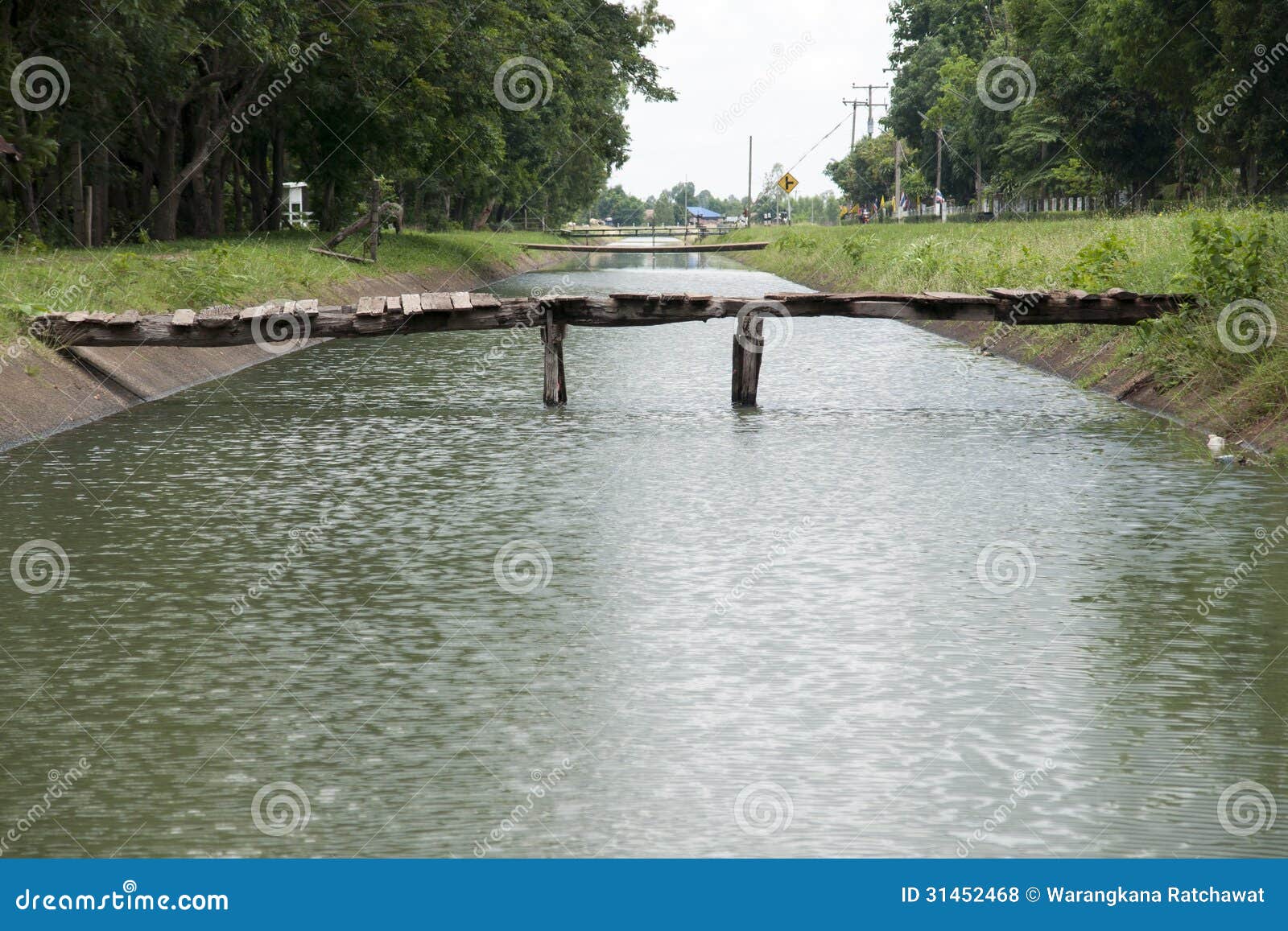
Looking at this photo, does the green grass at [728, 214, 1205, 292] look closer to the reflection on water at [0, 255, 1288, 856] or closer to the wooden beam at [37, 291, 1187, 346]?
the wooden beam at [37, 291, 1187, 346]

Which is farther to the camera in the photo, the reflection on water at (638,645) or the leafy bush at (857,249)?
the leafy bush at (857,249)

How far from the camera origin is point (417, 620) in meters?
8.38

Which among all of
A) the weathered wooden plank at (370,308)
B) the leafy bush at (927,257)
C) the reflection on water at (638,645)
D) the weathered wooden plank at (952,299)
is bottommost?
the reflection on water at (638,645)

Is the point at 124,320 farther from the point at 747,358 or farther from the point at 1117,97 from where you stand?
the point at 1117,97

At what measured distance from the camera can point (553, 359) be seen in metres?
17.7

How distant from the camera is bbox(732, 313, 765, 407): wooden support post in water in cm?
1733

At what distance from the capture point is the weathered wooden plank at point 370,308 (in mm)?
16891

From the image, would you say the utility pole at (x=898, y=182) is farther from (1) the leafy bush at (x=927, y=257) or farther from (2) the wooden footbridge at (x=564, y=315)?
(2) the wooden footbridge at (x=564, y=315)

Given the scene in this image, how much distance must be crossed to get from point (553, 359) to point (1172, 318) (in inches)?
263

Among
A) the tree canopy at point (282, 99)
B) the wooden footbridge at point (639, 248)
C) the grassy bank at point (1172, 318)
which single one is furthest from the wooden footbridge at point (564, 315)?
the wooden footbridge at point (639, 248)

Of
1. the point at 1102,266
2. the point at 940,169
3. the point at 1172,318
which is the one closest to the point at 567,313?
the point at 1172,318

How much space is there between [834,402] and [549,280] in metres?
36.2

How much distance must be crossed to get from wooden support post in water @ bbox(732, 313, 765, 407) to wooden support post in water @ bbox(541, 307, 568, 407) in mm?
1878

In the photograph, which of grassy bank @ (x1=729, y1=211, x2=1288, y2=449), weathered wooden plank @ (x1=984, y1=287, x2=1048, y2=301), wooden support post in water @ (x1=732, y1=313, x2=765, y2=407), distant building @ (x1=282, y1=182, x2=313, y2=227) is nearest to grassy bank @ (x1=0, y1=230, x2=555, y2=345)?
distant building @ (x1=282, y1=182, x2=313, y2=227)
